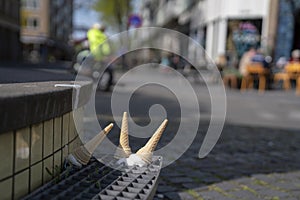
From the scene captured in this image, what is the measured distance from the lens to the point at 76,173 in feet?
7.42

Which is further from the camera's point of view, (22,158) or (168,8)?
(168,8)

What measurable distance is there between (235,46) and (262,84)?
6.23 meters

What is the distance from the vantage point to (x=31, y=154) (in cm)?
187

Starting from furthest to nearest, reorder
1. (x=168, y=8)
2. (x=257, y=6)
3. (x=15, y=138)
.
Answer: (x=168, y=8)
(x=257, y=6)
(x=15, y=138)

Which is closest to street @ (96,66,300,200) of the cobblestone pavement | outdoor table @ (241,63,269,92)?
the cobblestone pavement

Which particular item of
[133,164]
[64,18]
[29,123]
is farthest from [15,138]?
[64,18]

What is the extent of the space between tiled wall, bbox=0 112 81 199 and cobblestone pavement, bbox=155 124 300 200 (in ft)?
4.32

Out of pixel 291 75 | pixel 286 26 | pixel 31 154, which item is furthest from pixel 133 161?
pixel 286 26

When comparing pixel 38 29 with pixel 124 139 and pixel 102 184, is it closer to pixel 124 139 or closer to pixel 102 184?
pixel 124 139

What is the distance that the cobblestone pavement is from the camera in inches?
138

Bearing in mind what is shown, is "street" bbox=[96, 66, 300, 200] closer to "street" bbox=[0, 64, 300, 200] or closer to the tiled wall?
"street" bbox=[0, 64, 300, 200]

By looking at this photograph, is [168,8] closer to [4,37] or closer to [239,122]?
[4,37]

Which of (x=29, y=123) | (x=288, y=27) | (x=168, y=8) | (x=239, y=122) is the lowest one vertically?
(x=239, y=122)

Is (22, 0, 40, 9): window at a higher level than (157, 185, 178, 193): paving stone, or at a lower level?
higher
